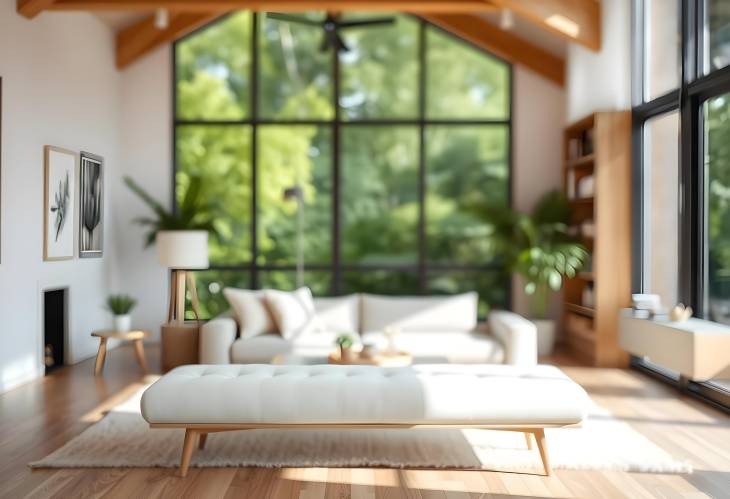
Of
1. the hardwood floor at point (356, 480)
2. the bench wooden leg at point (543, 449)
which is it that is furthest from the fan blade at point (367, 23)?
→ the bench wooden leg at point (543, 449)

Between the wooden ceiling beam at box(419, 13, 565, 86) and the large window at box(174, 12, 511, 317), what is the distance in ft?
0.50

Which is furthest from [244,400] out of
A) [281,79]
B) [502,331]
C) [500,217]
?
[281,79]

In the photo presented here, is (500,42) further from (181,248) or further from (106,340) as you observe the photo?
(106,340)

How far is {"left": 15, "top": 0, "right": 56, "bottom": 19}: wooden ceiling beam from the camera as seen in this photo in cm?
627

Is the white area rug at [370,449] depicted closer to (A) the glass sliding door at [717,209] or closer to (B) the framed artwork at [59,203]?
(A) the glass sliding door at [717,209]

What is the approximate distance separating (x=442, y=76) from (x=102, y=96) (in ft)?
12.1

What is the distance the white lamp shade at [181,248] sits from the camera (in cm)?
688

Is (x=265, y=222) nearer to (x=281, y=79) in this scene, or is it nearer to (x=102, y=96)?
(x=281, y=79)

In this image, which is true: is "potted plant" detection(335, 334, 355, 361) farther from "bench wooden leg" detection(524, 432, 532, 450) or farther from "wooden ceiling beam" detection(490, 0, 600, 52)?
"wooden ceiling beam" detection(490, 0, 600, 52)

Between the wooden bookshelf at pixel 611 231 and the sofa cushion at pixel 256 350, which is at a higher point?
the wooden bookshelf at pixel 611 231

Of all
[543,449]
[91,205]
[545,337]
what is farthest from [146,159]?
[543,449]

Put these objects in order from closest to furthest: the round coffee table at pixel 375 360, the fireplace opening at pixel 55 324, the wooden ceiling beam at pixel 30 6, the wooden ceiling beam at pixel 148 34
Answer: the round coffee table at pixel 375 360, the wooden ceiling beam at pixel 30 6, the fireplace opening at pixel 55 324, the wooden ceiling beam at pixel 148 34

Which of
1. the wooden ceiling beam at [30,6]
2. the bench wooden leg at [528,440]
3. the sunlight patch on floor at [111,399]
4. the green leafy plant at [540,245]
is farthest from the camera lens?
the green leafy plant at [540,245]

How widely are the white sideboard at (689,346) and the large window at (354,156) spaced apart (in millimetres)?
2893
